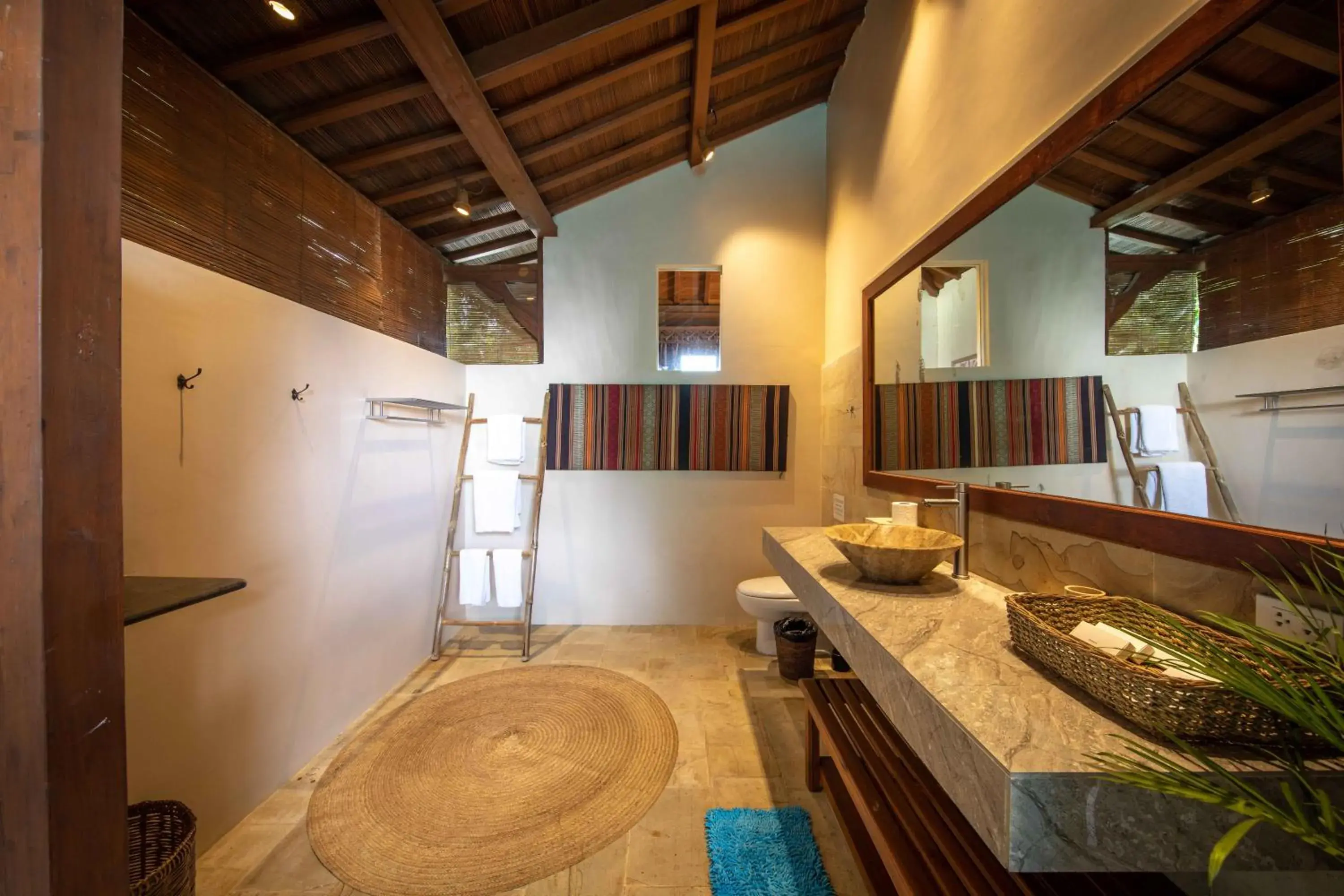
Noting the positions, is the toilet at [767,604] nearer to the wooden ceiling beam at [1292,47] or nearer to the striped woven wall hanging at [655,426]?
the striped woven wall hanging at [655,426]

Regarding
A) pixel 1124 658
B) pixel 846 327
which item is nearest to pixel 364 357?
pixel 846 327

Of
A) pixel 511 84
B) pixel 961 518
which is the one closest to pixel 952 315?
pixel 961 518

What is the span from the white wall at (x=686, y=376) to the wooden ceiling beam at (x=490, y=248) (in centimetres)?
21

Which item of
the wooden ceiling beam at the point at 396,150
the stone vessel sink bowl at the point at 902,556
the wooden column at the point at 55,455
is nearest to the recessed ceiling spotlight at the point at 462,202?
the wooden ceiling beam at the point at 396,150

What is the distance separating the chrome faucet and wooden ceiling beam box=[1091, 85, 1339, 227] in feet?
2.57

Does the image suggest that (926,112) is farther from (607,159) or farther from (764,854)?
(764,854)

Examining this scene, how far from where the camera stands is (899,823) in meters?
0.98

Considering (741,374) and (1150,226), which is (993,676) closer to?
(1150,226)

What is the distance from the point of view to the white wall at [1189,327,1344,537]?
25.7 inches

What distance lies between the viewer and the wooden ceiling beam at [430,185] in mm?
2217

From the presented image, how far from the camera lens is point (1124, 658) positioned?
2.27 ft

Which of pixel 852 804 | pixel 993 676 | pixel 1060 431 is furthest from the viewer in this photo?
pixel 852 804

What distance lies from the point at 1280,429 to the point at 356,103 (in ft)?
8.92

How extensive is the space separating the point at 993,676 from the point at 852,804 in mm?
914
